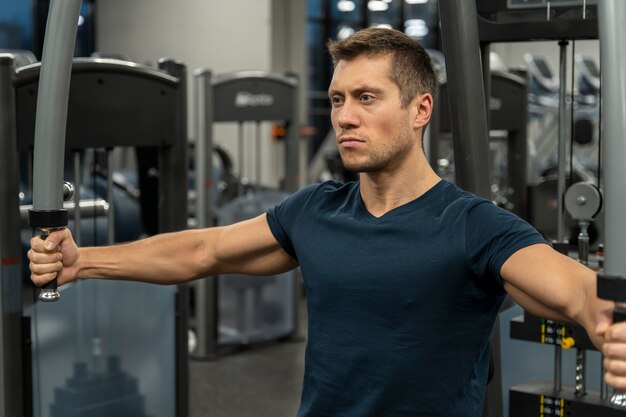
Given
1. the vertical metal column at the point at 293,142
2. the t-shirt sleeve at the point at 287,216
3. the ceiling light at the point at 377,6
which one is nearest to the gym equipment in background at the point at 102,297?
the t-shirt sleeve at the point at 287,216

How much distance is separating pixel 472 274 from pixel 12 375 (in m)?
1.72

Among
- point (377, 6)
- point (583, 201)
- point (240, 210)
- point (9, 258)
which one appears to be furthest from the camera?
point (377, 6)

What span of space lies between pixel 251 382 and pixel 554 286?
3629 millimetres

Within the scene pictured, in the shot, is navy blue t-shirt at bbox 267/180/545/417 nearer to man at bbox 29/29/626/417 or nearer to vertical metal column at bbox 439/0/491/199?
man at bbox 29/29/626/417

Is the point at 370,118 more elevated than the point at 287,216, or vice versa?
the point at 370,118

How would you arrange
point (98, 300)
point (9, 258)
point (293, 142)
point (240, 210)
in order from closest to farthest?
point (9, 258), point (98, 300), point (240, 210), point (293, 142)

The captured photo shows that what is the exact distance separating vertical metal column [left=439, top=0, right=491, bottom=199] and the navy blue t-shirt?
398mm

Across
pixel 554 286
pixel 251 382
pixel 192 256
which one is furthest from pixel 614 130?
pixel 251 382

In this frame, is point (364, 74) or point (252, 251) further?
point (252, 251)

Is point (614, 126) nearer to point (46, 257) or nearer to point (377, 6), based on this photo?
point (46, 257)

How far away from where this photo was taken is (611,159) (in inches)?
47.0

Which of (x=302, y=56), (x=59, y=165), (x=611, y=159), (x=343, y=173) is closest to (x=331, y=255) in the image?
(x=59, y=165)

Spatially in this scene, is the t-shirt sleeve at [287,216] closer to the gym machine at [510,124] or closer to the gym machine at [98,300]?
the gym machine at [98,300]

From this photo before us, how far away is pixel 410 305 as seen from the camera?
68.8 inches
